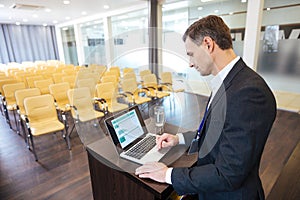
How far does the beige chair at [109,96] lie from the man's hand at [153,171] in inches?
88.2

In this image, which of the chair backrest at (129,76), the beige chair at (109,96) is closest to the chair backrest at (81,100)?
the beige chair at (109,96)

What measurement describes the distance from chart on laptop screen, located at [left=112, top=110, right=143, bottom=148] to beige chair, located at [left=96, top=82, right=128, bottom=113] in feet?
→ 6.14

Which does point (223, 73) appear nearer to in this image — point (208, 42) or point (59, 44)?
point (208, 42)

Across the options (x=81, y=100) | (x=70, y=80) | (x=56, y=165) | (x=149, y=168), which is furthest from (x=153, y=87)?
(x=149, y=168)

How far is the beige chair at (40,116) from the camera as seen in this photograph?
2.24m

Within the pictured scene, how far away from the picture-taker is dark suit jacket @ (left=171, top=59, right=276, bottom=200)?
0.56 meters

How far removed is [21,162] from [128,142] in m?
2.04

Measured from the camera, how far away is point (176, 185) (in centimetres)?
69

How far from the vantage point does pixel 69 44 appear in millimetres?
10930

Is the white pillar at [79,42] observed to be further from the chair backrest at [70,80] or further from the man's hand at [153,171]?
the man's hand at [153,171]

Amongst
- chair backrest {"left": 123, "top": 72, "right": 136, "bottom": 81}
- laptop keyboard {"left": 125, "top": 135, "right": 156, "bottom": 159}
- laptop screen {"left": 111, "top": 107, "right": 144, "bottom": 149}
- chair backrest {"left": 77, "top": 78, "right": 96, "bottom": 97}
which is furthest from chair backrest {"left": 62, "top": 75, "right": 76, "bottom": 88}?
laptop keyboard {"left": 125, "top": 135, "right": 156, "bottom": 159}

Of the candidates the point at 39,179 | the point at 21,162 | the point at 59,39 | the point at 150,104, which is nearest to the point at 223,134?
the point at 39,179

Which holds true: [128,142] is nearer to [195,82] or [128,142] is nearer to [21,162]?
[21,162]

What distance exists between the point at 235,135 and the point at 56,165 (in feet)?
7.51
